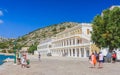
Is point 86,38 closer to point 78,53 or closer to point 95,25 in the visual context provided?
point 78,53

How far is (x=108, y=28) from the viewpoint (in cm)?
4106

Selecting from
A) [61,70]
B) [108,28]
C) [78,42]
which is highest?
[108,28]

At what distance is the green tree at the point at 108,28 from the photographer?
40.6m

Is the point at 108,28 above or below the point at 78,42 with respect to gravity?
above

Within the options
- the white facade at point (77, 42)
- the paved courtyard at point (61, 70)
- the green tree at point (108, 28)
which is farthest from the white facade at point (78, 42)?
the paved courtyard at point (61, 70)

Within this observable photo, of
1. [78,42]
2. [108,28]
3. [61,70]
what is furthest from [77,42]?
[61,70]

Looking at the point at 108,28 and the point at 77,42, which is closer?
the point at 108,28

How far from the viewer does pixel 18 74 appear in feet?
67.5

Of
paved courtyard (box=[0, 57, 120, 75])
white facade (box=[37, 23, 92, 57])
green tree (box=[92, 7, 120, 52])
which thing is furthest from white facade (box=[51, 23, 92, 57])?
paved courtyard (box=[0, 57, 120, 75])

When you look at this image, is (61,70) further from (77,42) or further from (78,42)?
(77,42)

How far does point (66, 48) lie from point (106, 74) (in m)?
69.0

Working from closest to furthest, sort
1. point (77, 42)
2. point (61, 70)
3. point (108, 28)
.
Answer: point (61, 70) < point (108, 28) < point (77, 42)

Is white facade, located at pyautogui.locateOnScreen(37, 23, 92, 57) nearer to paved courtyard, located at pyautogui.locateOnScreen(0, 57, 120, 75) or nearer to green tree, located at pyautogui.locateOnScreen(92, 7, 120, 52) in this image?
green tree, located at pyautogui.locateOnScreen(92, 7, 120, 52)

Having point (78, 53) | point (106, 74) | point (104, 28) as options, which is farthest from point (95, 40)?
point (78, 53)
